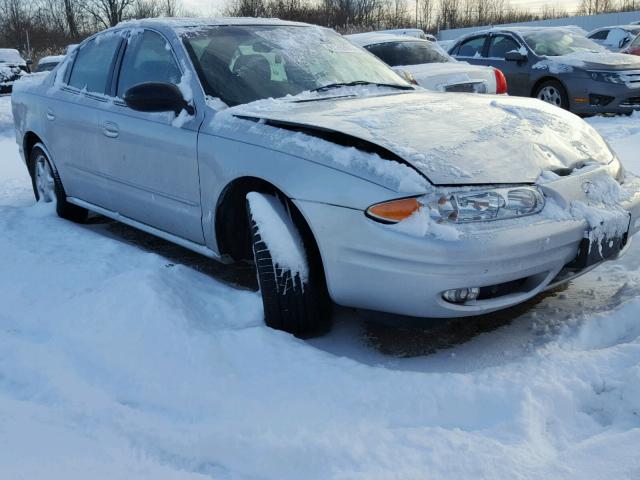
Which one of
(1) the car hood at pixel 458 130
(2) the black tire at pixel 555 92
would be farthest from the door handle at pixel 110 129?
(2) the black tire at pixel 555 92

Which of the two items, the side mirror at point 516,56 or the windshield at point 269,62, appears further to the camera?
the side mirror at point 516,56

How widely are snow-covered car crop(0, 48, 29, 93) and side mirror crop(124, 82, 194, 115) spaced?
15907 mm

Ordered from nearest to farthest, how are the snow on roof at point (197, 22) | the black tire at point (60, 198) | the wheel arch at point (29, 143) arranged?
the snow on roof at point (197, 22), the black tire at point (60, 198), the wheel arch at point (29, 143)

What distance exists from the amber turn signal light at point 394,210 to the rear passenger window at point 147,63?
161 cm

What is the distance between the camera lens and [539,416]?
2197 millimetres

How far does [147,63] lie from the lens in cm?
399

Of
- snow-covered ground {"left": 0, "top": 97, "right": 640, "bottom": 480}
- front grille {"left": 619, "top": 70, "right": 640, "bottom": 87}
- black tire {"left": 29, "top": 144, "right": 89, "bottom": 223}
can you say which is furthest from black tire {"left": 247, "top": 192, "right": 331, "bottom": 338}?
front grille {"left": 619, "top": 70, "right": 640, "bottom": 87}

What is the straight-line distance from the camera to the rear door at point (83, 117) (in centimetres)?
429

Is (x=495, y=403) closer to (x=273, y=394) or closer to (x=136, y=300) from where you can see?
(x=273, y=394)

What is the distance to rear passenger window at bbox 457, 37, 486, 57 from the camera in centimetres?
1151

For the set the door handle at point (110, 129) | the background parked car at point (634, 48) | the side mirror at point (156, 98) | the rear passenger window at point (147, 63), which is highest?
the rear passenger window at point (147, 63)

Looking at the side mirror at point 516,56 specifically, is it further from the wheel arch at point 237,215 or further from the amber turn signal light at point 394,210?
the amber turn signal light at point 394,210

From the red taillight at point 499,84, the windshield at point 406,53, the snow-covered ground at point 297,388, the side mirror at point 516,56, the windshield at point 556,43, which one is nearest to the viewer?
the snow-covered ground at point 297,388

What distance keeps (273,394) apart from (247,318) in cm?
70
